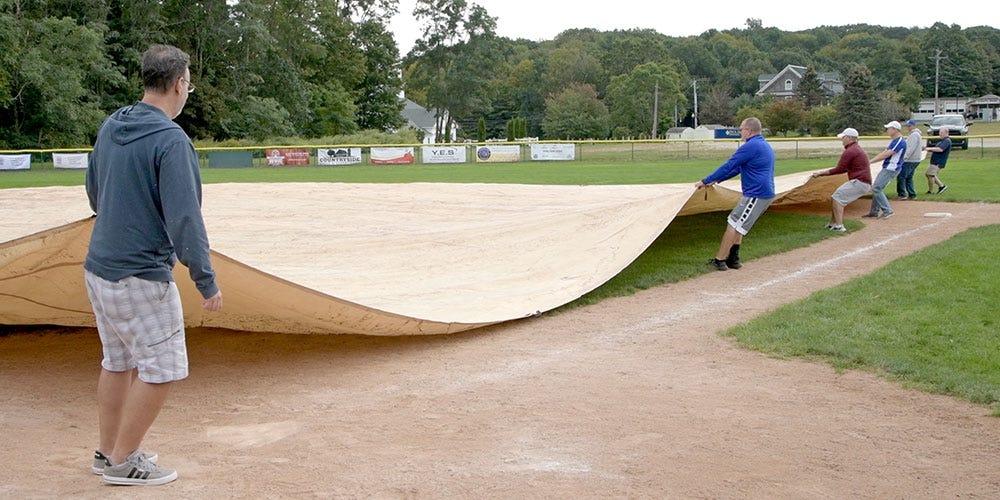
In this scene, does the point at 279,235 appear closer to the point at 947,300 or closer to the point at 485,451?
the point at 485,451

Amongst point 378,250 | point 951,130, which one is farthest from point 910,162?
point 951,130

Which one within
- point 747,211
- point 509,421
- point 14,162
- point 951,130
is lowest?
point 509,421

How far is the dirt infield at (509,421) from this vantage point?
3.94 m

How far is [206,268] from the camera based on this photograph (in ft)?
12.0

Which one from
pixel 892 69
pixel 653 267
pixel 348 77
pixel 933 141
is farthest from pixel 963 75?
pixel 653 267

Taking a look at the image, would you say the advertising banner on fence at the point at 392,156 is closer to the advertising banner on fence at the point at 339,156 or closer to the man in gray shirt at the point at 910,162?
the advertising banner on fence at the point at 339,156

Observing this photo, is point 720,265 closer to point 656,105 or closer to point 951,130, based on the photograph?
point 951,130

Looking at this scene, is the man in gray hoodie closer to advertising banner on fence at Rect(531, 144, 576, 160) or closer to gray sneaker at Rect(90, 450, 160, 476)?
gray sneaker at Rect(90, 450, 160, 476)

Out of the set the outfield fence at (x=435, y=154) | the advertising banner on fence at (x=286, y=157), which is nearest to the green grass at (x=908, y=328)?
the outfield fence at (x=435, y=154)

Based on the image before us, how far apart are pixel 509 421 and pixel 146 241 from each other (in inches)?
82.7

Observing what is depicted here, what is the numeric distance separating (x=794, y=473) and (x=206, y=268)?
8.71ft

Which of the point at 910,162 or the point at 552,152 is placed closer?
the point at 910,162

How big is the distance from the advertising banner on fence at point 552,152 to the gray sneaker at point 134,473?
116 ft

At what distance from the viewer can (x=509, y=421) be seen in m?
4.84
